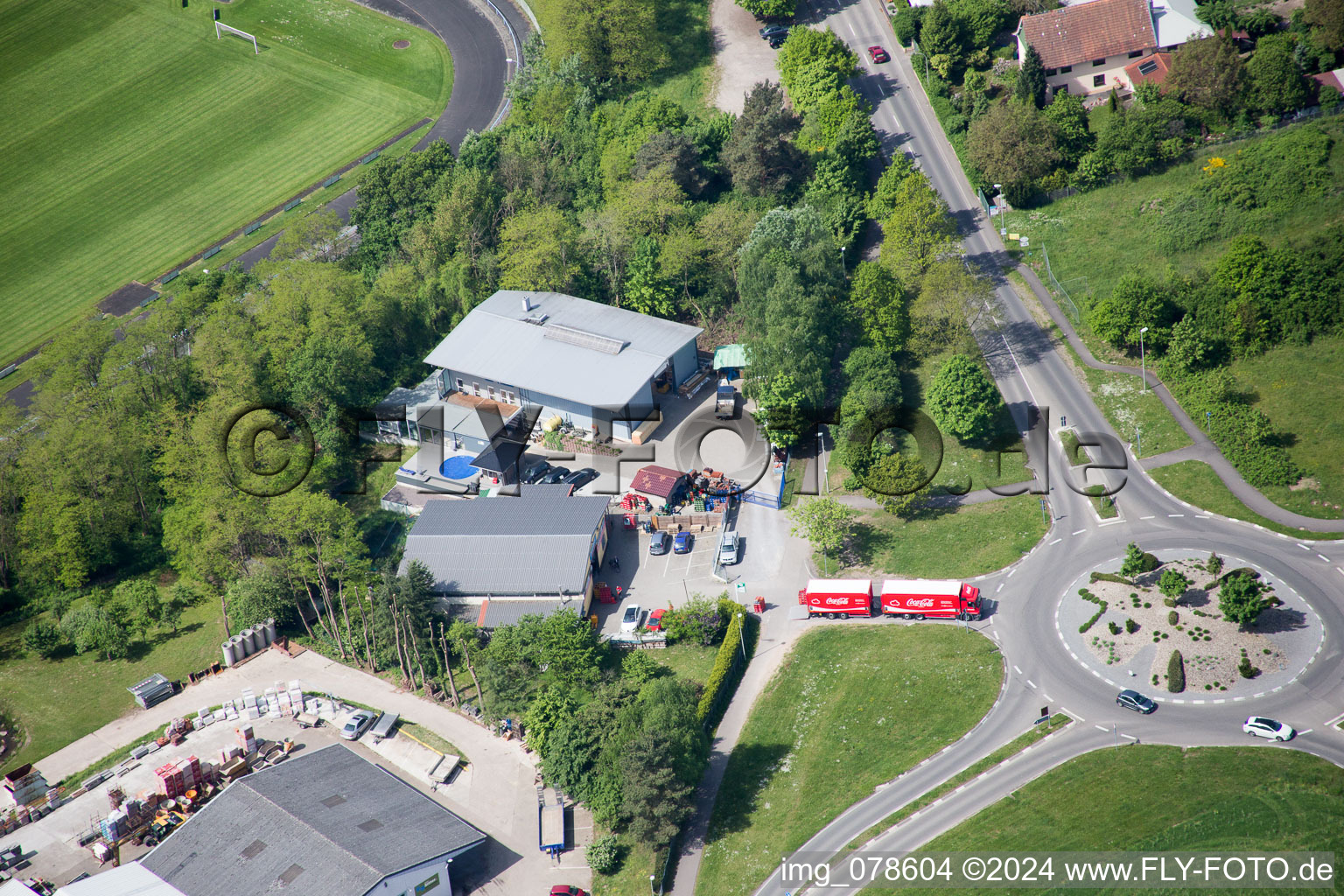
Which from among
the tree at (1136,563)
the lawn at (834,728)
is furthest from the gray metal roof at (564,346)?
the tree at (1136,563)

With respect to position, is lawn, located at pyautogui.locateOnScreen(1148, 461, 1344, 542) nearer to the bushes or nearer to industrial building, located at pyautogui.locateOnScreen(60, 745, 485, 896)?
the bushes

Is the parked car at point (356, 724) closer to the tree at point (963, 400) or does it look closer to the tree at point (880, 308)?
the tree at point (963, 400)

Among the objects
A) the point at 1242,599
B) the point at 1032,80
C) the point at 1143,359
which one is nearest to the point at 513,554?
the point at 1242,599

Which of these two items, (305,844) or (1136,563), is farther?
(1136,563)

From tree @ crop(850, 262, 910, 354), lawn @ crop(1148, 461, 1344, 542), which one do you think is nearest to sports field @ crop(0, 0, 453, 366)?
tree @ crop(850, 262, 910, 354)

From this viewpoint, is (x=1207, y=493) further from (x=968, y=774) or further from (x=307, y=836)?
(x=307, y=836)

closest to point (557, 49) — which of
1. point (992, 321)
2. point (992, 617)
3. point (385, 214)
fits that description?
point (385, 214)
